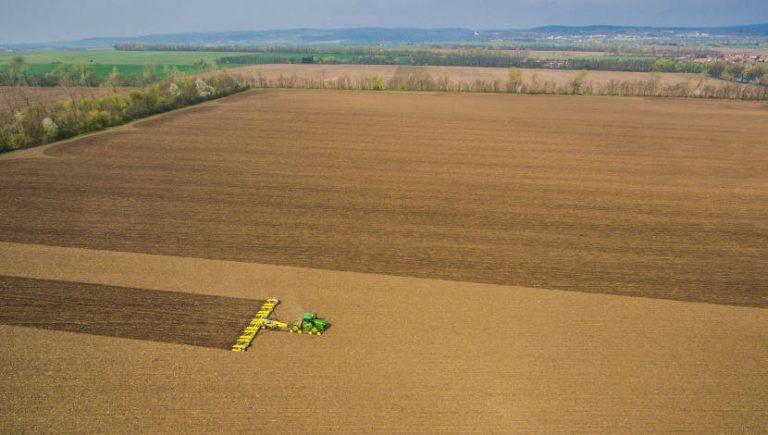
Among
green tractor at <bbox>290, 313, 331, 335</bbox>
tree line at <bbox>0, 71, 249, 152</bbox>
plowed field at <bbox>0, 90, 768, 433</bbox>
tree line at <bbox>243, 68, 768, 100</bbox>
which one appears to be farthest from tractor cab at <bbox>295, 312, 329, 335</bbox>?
tree line at <bbox>243, 68, 768, 100</bbox>

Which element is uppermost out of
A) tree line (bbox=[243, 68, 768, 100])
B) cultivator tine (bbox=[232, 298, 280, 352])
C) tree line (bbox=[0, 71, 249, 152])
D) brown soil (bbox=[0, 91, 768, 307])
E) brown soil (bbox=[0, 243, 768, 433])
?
tree line (bbox=[243, 68, 768, 100])

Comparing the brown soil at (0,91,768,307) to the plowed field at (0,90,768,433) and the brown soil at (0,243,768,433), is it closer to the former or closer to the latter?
the plowed field at (0,90,768,433)

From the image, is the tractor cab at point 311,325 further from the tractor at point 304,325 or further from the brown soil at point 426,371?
the brown soil at point 426,371

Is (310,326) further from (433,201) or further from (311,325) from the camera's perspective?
(433,201)

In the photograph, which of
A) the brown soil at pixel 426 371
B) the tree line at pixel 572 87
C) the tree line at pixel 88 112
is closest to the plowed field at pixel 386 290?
the brown soil at pixel 426 371

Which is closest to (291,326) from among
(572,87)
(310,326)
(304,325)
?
(304,325)

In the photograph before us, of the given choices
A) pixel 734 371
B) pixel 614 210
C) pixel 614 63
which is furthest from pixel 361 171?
pixel 614 63
